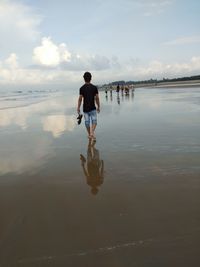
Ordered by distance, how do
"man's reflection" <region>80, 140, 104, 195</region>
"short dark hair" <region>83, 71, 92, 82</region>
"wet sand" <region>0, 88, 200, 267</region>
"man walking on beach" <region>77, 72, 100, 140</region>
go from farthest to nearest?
1. "man walking on beach" <region>77, 72, 100, 140</region>
2. "short dark hair" <region>83, 71, 92, 82</region>
3. "man's reflection" <region>80, 140, 104, 195</region>
4. "wet sand" <region>0, 88, 200, 267</region>

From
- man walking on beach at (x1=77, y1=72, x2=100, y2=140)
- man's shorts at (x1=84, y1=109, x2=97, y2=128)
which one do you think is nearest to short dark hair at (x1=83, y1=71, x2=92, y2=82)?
man walking on beach at (x1=77, y1=72, x2=100, y2=140)

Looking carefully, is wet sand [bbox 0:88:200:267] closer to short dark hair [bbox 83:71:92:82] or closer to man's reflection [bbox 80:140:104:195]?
man's reflection [bbox 80:140:104:195]

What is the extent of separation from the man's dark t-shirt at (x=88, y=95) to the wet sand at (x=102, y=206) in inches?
64.2

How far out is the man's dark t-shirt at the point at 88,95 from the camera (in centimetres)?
963

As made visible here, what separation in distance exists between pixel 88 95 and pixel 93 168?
3.75 m

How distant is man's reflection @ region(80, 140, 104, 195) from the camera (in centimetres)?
543

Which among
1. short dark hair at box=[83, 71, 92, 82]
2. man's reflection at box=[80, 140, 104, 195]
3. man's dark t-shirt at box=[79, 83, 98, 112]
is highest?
short dark hair at box=[83, 71, 92, 82]

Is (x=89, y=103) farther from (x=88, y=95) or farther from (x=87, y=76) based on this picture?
(x=87, y=76)

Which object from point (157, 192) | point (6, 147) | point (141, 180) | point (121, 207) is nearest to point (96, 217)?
point (121, 207)

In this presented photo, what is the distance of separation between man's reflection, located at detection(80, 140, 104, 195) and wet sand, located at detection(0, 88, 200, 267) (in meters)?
0.02

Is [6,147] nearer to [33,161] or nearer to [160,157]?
[33,161]

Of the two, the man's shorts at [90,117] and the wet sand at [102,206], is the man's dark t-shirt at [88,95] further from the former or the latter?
the wet sand at [102,206]

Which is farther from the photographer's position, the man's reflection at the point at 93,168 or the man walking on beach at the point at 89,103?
the man walking on beach at the point at 89,103

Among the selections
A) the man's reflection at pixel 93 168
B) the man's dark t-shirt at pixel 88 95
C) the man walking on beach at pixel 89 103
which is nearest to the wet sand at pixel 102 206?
the man's reflection at pixel 93 168
